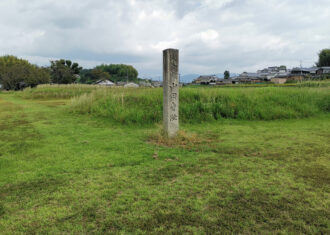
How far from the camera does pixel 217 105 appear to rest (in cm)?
783

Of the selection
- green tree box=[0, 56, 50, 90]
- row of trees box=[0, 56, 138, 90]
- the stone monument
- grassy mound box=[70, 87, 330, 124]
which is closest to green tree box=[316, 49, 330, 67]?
grassy mound box=[70, 87, 330, 124]

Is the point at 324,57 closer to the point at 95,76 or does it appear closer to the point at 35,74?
the point at 35,74

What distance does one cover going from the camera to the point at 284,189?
8.61 feet

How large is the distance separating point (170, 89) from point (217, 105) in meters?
3.57

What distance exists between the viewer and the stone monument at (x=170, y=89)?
15.4 feet

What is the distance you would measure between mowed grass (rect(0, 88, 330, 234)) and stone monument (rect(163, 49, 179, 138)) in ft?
1.17

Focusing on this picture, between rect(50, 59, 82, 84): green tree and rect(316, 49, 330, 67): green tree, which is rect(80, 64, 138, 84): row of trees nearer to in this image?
rect(50, 59, 82, 84): green tree

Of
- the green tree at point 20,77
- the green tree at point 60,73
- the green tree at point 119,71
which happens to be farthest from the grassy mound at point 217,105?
the green tree at point 119,71

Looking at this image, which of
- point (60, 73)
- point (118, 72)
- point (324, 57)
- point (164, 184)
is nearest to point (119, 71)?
point (118, 72)

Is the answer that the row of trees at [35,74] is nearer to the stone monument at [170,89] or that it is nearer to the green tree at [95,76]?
the green tree at [95,76]

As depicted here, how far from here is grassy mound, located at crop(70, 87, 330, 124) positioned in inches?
290

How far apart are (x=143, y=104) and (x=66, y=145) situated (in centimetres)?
387

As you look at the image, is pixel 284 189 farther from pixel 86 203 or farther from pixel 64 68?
pixel 64 68

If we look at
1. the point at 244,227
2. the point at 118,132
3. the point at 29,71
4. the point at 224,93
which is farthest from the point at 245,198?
the point at 29,71
